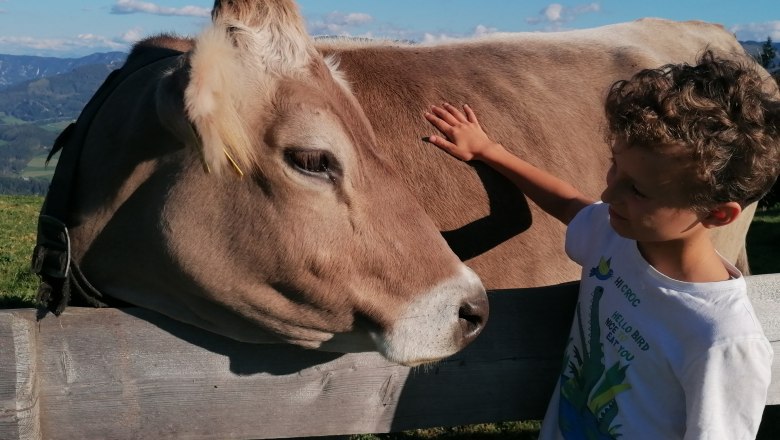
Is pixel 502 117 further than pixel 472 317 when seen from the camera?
Yes

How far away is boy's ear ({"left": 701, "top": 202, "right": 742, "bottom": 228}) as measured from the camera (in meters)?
1.75

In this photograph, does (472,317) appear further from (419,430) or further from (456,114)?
(419,430)

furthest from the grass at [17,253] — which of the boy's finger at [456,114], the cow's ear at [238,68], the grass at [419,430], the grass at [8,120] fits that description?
the grass at [8,120]

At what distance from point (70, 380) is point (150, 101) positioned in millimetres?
931

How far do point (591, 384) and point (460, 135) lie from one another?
1.18m

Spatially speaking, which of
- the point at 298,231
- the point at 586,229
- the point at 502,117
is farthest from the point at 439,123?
the point at 298,231

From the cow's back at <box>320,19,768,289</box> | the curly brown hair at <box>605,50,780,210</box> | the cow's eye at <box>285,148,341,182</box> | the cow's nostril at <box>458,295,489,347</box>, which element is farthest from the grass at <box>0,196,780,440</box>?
the curly brown hair at <box>605,50,780,210</box>

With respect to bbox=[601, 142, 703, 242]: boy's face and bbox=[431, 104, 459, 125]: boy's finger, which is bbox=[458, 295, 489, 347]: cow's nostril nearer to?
bbox=[601, 142, 703, 242]: boy's face

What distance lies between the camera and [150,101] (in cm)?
225

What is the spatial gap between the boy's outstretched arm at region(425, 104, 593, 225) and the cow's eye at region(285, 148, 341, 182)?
2.12ft

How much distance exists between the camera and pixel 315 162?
207 cm

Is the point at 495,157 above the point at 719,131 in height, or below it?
below

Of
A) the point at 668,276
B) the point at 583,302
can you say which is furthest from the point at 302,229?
the point at 668,276

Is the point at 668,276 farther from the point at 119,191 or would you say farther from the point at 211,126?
the point at 119,191
